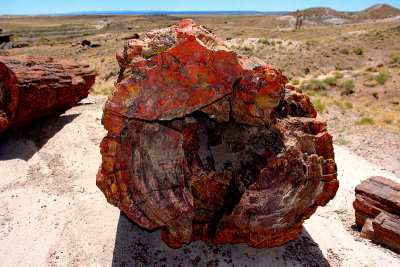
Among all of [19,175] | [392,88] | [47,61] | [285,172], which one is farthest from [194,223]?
[392,88]

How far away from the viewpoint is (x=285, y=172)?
3.84 metres

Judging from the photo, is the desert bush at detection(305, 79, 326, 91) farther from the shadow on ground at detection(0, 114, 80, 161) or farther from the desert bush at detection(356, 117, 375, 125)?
the shadow on ground at detection(0, 114, 80, 161)

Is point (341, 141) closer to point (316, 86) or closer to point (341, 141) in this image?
point (341, 141)

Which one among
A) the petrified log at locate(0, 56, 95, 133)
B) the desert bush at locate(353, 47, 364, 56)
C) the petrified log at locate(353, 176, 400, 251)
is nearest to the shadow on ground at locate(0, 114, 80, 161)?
the petrified log at locate(0, 56, 95, 133)

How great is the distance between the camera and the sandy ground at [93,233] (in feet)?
13.8

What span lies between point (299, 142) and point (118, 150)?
259cm

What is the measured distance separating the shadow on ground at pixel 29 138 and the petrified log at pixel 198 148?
4.76 metres

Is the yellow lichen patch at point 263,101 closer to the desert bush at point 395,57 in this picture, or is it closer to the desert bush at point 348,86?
the desert bush at point 348,86

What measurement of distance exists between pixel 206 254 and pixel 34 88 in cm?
630

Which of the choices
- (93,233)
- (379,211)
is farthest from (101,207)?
(379,211)

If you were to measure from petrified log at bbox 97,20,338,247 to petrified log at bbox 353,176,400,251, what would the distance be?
1321mm

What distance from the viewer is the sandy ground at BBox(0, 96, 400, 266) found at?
13.8 feet

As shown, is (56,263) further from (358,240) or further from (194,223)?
(358,240)

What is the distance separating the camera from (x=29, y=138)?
7621 mm
